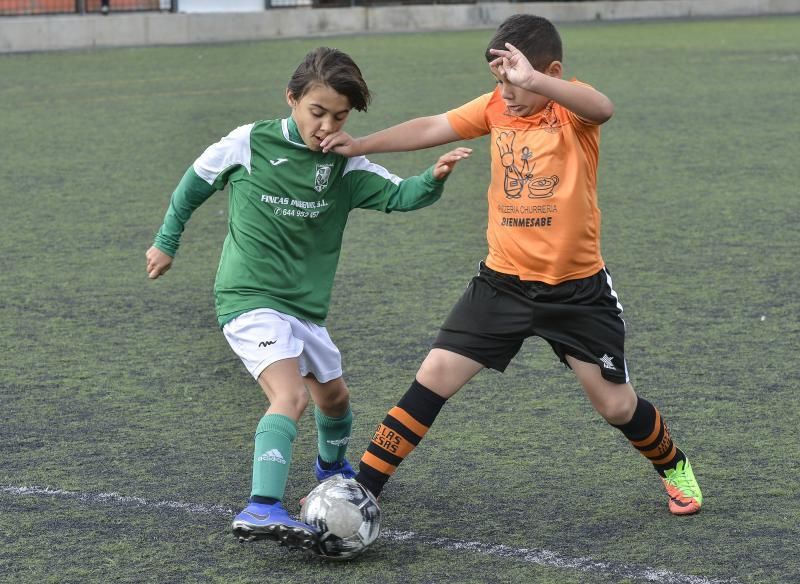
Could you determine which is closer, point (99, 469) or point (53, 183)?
point (99, 469)

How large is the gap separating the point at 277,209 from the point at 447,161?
1.77ft

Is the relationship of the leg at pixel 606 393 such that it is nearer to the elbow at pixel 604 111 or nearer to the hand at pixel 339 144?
the elbow at pixel 604 111

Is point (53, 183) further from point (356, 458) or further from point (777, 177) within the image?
point (356, 458)

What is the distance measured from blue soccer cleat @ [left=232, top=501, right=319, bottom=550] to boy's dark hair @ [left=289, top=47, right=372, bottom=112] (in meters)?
1.25

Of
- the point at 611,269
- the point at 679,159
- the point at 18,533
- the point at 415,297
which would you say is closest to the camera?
the point at 18,533

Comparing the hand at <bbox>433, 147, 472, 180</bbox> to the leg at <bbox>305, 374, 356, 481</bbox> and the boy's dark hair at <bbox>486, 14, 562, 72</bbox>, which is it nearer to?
the boy's dark hair at <bbox>486, 14, 562, 72</bbox>

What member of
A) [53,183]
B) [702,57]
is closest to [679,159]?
[53,183]

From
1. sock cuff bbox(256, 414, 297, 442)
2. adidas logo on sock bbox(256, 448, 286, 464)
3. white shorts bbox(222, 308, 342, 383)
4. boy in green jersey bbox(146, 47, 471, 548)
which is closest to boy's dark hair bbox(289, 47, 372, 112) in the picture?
boy in green jersey bbox(146, 47, 471, 548)

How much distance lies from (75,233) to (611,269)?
11.1 ft

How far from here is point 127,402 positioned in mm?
5582

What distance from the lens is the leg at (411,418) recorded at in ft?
13.9

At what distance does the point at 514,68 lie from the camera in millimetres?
4051

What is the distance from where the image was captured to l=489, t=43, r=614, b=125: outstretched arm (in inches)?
157

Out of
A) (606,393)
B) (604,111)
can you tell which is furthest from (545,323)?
(604,111)
